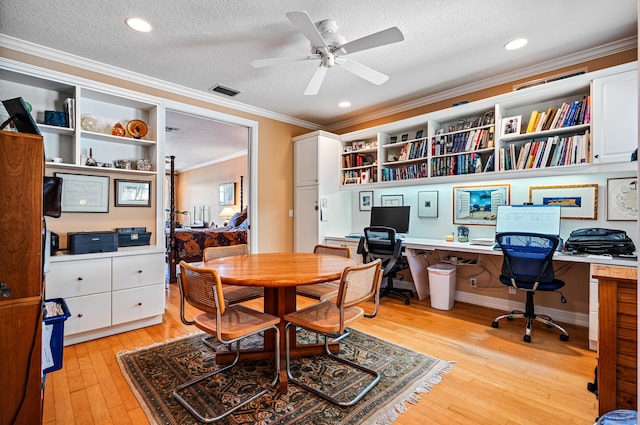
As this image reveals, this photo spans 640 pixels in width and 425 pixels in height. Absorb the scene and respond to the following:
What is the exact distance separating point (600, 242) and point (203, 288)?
123 inches

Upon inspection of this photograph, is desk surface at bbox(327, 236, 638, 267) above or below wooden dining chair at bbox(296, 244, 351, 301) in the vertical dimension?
above

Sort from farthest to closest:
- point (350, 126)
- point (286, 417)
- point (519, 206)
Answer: point (350, 126) → point (519, 206) → point (286, 417)

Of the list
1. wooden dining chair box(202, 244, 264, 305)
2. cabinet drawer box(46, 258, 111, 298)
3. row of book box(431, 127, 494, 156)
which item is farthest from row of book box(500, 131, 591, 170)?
cabinet drawer box(46, 258, 111, 298)

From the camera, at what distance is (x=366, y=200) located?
4617 mm

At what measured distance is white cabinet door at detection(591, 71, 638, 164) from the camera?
2355 millimetres

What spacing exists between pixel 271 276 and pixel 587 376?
7.28ft

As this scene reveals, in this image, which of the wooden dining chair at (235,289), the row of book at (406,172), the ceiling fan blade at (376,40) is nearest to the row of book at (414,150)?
the row of book at (406,172)

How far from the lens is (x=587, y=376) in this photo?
1998 mm

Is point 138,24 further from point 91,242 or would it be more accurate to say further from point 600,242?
point 600,242

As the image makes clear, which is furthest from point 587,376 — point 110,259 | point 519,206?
point 110,259

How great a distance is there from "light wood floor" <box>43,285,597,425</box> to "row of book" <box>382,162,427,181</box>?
5.63 feet

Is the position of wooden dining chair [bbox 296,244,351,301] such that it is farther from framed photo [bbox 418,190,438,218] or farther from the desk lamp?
the desk lamp

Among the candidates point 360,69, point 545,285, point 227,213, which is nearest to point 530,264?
point 545,285

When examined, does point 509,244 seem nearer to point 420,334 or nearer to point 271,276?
point 420,334
